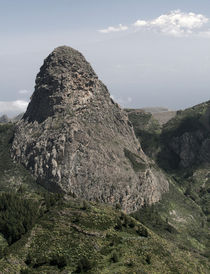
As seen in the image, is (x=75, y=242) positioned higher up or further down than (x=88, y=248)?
higher up

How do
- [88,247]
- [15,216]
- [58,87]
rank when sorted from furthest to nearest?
[58,87] → [15,216] → [88,247]

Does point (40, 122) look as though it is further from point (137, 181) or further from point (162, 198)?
point (162, 198)

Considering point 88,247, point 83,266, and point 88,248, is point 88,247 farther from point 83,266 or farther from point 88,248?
point 83,266

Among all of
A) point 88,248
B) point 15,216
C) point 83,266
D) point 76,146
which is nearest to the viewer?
point 83,266

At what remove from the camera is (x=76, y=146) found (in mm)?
174750

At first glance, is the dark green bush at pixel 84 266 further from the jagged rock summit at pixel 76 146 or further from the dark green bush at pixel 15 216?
the jagged rock summit at pixel 76 146

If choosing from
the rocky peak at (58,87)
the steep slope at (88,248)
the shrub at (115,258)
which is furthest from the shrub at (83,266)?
the rocky peak at (58,87)

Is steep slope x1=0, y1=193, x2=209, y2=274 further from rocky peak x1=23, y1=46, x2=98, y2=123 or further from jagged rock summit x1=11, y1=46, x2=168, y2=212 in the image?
rocky peak x1=23, y1=46, x2=98, y2=123

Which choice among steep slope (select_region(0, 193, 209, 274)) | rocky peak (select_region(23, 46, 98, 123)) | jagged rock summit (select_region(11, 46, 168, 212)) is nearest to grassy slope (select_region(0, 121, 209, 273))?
steep slope (select_region(0, 193, 209, 274))

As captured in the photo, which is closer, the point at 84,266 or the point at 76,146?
the point at 84,266

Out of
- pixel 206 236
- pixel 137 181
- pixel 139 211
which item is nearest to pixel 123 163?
pixel 137 181

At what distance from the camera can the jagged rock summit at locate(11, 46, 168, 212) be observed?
169 metres

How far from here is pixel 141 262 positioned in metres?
74.6

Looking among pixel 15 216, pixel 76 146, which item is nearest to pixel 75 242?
pixel 15 216
